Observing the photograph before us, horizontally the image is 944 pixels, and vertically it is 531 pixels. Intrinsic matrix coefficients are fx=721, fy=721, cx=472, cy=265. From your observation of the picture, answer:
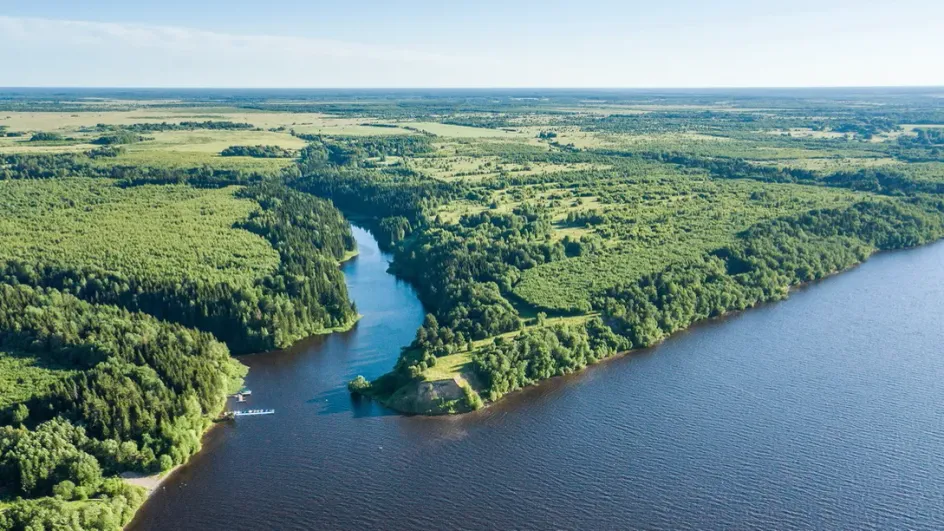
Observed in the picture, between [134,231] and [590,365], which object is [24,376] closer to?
[134,231]

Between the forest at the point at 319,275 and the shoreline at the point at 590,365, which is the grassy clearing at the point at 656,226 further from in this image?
the shoreline at the point at 590,365

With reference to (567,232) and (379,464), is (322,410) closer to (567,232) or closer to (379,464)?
(379,464)

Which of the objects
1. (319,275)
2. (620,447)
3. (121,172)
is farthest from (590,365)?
(121,172)

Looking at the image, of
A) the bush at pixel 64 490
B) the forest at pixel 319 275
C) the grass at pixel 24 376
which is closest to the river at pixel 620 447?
the forest at pixel 319 275

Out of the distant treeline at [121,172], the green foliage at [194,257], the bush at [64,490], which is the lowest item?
the bush at [64,490]

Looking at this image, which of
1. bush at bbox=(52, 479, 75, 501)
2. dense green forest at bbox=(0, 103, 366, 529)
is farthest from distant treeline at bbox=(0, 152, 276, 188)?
bush at bbox=(52, 479, 75, 501)
